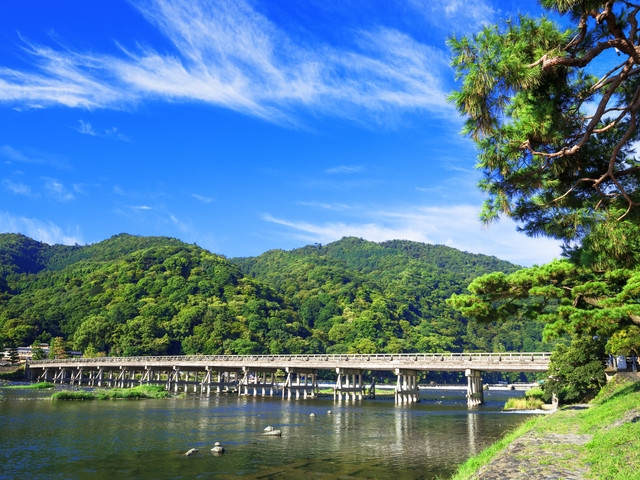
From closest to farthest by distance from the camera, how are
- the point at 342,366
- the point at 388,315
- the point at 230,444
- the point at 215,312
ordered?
the point at 230,444
the point at 342,366
the point at 215,312
the point at 388,315

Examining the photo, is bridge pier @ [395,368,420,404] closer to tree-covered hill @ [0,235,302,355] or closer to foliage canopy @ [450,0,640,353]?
foliage canopy @ [450,0,640,353]

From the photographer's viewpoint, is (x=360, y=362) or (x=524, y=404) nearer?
(x=524, y=404)

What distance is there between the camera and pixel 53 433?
24016 millimetres

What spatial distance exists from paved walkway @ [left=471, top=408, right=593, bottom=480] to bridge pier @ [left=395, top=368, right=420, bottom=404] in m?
36.1

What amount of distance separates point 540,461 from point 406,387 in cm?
4220

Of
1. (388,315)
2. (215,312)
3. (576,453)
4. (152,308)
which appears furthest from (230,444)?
(388,315)

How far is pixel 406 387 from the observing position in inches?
2068

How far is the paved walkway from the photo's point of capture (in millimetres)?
10453

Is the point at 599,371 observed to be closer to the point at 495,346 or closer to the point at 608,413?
the point at 608,413

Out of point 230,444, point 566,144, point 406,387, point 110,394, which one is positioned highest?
point 566,144

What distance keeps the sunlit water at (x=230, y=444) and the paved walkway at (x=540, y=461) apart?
3.23m

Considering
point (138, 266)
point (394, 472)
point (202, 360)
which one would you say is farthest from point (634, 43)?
point (138, 266)

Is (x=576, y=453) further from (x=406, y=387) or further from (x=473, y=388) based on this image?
(x=406, y=387)

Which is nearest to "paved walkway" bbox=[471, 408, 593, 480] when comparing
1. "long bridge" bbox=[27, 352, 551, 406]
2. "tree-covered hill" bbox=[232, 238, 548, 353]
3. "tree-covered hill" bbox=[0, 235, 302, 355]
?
"long bridge" bbox=[27, 352, 551, 406]
